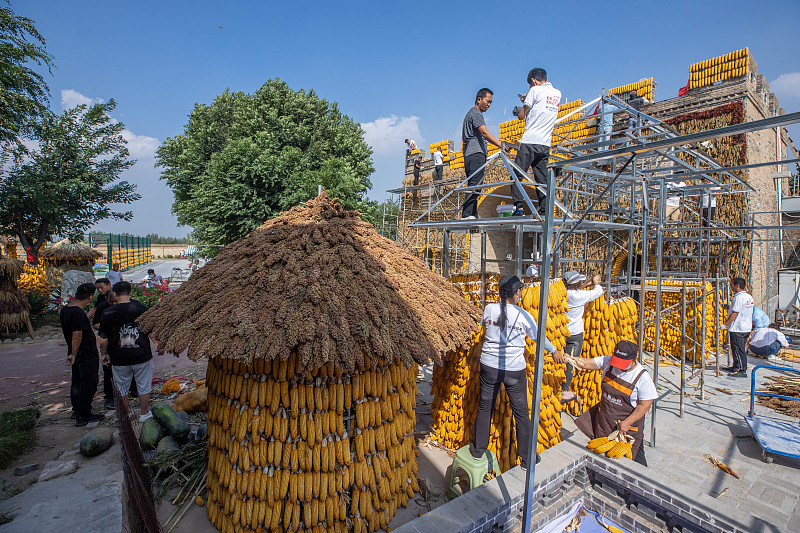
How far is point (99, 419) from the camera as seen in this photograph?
541cm

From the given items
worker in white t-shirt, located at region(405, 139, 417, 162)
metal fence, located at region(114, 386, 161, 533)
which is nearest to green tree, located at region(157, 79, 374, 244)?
worker in white t-shirt, located at region(405, 139, 417, 162)

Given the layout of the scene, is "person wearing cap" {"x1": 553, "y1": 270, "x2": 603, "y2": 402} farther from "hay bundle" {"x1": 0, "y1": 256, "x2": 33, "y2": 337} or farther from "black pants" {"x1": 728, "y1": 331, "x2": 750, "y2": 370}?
"hay bundle" {"x1": 0, "y1": 256, "x2": 33, "y2": 337}

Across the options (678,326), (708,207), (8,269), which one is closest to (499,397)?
(678,326)

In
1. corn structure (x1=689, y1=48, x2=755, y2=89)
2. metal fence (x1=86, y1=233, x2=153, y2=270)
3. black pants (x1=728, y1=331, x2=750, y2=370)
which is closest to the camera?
black pants (x1=728, y1=331, x2=750, y2=370)

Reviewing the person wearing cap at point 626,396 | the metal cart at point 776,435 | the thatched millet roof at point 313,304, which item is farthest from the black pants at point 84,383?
the metal cart at point 776,435

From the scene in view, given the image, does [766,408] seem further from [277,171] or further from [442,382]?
[277,171]

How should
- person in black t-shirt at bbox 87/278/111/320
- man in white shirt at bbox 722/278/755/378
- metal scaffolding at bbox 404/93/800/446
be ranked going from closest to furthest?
metal scaffolding at bbox 404/93/800/446
person in black t-shirt at bbox 87/278/111/320
man in white shirt at bbox 722/278/755/378

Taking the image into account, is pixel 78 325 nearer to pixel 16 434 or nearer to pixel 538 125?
pixel 16 434

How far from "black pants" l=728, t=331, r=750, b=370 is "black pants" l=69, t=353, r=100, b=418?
38.4 feet

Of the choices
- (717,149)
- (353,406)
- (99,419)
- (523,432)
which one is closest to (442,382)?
(523,432)

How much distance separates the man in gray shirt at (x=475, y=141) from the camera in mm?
5656

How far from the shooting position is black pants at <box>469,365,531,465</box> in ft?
12.5

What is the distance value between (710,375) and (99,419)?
11650mm

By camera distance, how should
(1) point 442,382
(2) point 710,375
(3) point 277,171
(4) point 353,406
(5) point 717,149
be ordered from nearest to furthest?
(4) point 353,406 < (1) point 442,382 < (2) point 710,375 < (5) point 717,149 < (3) point 277,171
